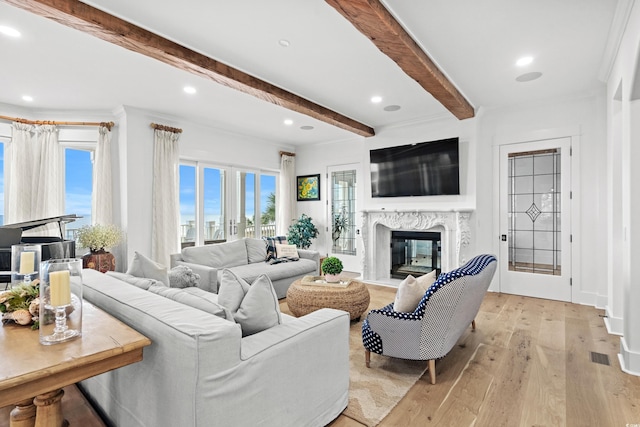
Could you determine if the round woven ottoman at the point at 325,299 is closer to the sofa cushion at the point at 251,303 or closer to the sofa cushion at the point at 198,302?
the sofa cushion at the point at 251,303

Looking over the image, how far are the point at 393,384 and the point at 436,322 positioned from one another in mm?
553

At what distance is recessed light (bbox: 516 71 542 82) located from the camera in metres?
3.65

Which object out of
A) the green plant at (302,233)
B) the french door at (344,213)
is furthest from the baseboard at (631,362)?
the green plant at (302,233)

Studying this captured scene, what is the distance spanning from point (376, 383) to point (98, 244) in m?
3.91

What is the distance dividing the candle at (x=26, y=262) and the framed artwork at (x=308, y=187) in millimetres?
5530

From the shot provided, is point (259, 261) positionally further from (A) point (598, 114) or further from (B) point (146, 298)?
(A) point (598, 114)

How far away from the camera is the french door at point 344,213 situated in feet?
21.9

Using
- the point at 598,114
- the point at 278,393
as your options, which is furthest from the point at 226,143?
the point at 598,114

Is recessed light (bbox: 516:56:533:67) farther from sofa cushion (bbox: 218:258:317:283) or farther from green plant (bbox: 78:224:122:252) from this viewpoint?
green plant (bbox: 78:224:122:252)

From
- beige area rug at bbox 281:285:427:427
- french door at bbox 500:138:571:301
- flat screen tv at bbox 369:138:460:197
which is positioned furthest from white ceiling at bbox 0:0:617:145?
beige area rug at bbox 281:285:427:427

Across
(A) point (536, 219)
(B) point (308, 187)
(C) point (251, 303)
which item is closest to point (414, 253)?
(A) point (536, 219)

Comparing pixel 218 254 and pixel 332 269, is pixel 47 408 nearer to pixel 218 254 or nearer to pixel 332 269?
pixel 332 269

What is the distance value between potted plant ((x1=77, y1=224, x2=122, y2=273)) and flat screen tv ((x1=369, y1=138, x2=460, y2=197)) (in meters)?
4.10

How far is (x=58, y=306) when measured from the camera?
134cm
